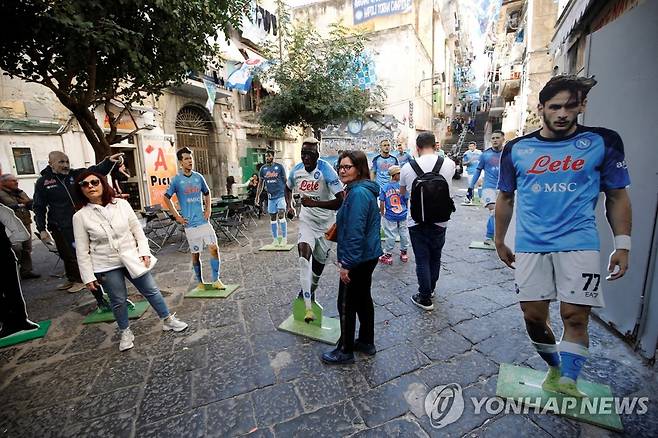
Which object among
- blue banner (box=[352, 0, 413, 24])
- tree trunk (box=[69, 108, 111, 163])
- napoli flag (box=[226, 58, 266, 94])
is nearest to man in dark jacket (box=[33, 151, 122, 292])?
tree trunk (box=[69, 108, 111, 163])

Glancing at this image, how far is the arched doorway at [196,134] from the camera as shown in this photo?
498 inches

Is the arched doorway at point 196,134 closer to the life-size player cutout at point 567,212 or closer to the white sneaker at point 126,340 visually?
the white sneaker at point 126,340

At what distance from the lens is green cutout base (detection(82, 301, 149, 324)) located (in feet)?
12.8

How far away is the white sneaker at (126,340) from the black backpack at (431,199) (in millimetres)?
3304

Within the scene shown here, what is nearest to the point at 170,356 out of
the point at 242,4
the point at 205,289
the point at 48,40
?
the point at 205,289

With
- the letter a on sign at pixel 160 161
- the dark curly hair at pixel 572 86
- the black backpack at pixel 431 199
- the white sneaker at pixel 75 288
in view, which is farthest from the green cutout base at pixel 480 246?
the letter a on sign at pixel 160 161

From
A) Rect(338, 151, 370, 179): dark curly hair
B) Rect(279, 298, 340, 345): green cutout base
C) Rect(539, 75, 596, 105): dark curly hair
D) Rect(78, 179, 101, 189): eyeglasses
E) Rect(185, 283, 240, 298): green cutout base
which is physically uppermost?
Rect(539, 75, 596, 105): dark curly hair

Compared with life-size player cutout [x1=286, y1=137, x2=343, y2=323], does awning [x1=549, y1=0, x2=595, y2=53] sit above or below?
above

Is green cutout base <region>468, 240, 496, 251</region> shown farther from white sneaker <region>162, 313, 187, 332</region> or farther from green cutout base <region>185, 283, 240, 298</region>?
white sneaker <region>162, 313, 187, 332</region>

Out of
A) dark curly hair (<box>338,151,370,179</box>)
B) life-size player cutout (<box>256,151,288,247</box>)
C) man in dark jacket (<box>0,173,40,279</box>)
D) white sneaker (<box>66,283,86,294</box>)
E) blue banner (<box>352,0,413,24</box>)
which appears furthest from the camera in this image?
blue banner (<box>352,0,413,24</box>)

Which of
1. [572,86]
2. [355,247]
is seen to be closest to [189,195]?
[355,247]

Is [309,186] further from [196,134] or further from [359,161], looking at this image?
[196,134]

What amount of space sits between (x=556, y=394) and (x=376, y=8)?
24854 mm

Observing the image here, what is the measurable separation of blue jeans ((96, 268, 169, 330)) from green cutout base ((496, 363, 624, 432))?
10.9 ft
